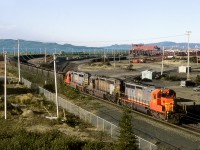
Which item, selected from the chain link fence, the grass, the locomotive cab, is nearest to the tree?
the grass

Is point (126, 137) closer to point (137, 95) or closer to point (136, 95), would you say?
point (137, 95)

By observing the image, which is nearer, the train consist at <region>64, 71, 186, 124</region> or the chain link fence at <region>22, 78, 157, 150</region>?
the chain link fence at <region>22, 78, 157, 150</region>

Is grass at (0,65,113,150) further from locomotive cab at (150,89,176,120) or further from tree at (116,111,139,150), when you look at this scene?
locomotive cab at (150,89,176,120)

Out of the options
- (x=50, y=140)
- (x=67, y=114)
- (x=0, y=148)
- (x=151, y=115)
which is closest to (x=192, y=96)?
(x=151, y=115)

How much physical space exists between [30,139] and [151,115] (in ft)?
60.5

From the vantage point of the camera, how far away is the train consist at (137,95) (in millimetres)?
37516

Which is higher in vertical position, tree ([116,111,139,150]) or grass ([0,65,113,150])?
tree ([116,111,139,150])

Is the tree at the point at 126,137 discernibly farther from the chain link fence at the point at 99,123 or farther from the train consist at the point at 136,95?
the train consist at the point at 136,95

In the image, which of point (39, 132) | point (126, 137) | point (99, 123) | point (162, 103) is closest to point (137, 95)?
point (162, 103)

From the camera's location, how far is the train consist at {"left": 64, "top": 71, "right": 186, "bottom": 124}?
37516 mm

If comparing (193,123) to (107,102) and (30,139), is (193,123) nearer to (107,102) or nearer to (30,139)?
(107,102)

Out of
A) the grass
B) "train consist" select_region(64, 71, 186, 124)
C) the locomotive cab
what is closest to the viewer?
the grass

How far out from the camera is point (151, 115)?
40656 millimetres

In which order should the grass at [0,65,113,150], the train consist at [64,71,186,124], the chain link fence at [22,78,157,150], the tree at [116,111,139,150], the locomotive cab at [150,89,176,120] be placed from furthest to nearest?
1. the train consist at [64,71,186,124]
2. the locomotive cab at [150,89,176,120]
3. the chain link fence at [22,78,157,150]
4. the grass at [0,65,113,150]
5. the tree at [116,111,139,150]
